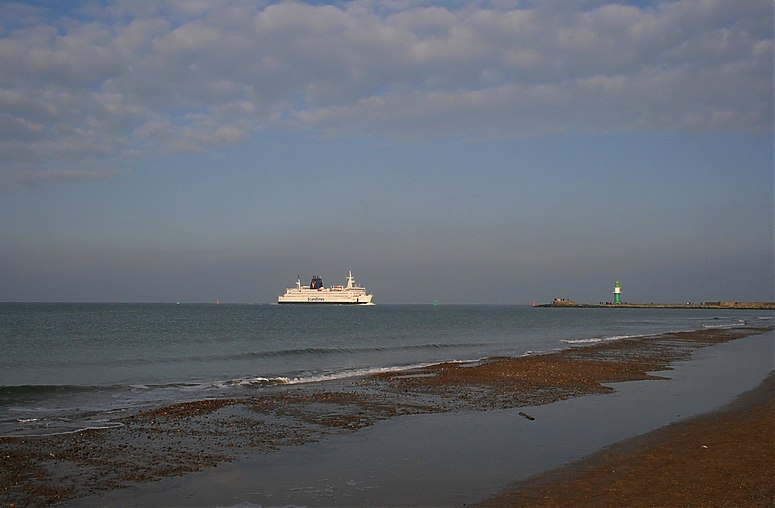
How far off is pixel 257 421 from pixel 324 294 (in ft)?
525

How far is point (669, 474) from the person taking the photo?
940 centimetres

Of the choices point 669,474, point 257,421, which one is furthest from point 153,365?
point 669,474

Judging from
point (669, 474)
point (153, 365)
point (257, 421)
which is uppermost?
point (669, 474)

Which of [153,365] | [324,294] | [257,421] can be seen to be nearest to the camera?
[257,421]

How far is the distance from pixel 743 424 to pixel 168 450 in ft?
40.5

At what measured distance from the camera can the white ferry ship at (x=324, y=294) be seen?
173250 mm

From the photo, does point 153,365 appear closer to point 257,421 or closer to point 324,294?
point 257,421

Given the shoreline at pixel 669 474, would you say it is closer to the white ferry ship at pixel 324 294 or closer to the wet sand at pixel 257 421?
the wet sand at pixel 257 421

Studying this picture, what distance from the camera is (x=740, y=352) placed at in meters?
33.0

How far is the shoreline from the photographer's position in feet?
26.9

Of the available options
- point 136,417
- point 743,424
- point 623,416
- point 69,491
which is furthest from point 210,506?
point 743,424

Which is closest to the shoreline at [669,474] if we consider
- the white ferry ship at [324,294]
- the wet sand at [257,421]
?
the wet sand at [257,421]

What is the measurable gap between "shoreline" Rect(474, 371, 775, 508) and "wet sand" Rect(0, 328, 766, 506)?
504cm

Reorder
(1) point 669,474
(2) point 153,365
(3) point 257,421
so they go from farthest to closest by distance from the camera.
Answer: (2) point 153,365
(3) point 257,421
(1) point 669,474
